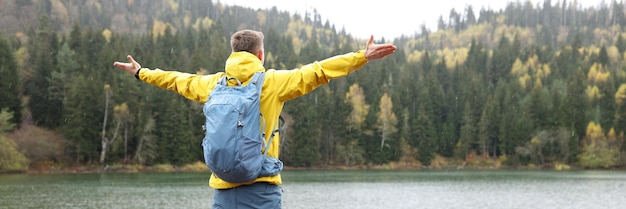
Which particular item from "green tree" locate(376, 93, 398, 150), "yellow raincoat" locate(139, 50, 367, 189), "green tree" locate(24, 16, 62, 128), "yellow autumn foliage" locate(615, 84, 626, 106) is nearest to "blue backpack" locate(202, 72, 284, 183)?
"yellow raincoat" locate(139, 50, 367, 189)

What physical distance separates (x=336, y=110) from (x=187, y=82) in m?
107

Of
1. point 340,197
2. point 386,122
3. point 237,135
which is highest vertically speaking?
point 386,122

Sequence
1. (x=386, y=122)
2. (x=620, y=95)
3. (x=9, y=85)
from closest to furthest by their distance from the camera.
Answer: (x=9, y=85) < (x=386, y=122) < (x=620, y=95)

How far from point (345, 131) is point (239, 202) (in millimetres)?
107428

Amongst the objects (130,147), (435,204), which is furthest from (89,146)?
(435,204)

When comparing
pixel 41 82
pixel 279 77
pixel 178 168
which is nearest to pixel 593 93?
pixel 178 168

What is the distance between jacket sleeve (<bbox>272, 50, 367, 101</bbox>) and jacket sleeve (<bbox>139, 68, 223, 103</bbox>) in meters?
0.67

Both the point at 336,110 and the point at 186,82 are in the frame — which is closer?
the point at 186,82

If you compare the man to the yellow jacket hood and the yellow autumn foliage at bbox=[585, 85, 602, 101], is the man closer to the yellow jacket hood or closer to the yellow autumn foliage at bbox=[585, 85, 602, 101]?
the yellow jacket hood

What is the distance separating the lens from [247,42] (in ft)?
17.3

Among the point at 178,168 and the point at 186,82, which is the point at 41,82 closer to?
the point at 178,168

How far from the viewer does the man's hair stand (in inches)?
208

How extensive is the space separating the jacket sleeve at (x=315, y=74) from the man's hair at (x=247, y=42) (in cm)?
36

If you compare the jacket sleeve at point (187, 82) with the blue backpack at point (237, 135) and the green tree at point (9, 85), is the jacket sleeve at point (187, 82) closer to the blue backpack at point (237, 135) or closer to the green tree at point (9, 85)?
the blue backpack at point (237, 135)
